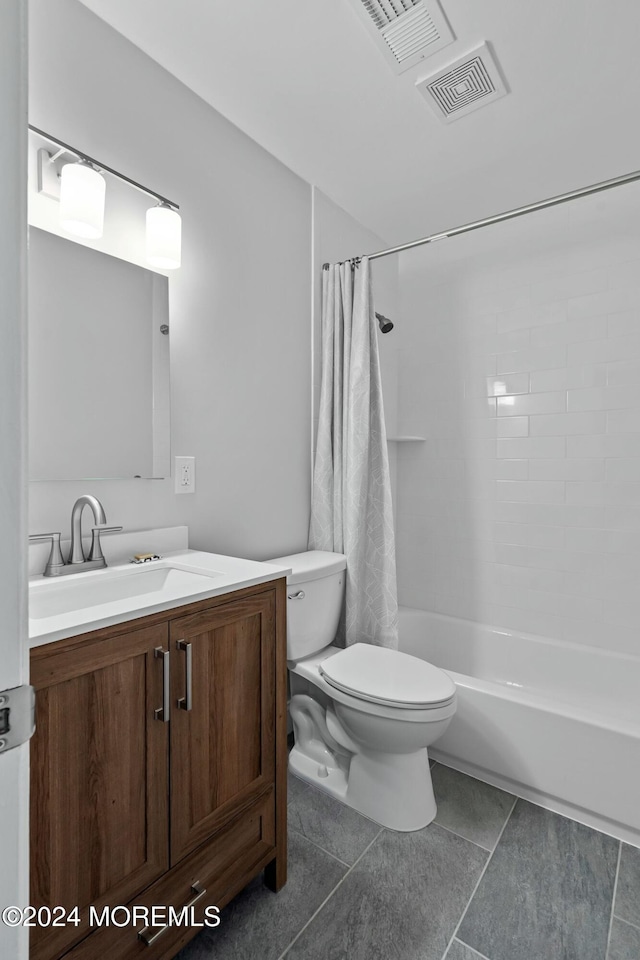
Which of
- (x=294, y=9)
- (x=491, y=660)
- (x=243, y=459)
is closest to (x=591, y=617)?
(x=491, y=660)

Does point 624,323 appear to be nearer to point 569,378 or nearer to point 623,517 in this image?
point 569,378

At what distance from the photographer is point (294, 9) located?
1.35 meters

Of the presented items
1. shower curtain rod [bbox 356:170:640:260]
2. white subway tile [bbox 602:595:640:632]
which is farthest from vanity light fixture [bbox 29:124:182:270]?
white subway tile [bbox 602:595:640:632]

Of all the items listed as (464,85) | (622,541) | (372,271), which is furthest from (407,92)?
(622,541)

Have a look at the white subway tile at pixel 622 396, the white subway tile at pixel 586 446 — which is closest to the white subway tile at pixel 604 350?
the white subway tile at pixel 622 396

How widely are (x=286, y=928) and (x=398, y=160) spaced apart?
2.54 m

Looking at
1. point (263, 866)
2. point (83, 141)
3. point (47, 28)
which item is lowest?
point (263, 866)

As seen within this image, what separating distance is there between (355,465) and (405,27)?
1.38m

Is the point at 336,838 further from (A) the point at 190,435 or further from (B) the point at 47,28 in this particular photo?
(B) the point at 47,28

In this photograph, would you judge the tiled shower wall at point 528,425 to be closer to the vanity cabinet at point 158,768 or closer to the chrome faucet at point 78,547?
the vanity cabinet at point 158,768

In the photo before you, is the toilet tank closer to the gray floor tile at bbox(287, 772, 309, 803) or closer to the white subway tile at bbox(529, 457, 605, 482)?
the gray floor tile at bbox(287, 772, 309, 803)

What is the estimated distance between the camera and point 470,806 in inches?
65.5

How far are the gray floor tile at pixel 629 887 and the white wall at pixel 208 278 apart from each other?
1.46 meters

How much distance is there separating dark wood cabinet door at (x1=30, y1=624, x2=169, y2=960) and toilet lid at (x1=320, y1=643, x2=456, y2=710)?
2.29 ft
